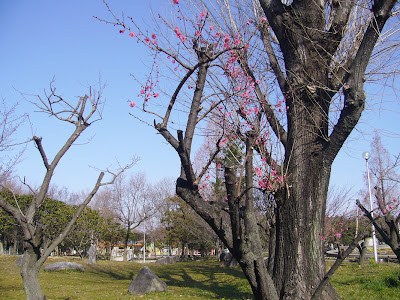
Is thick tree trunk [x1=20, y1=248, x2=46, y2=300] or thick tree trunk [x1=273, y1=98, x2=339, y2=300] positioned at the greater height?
thick tree trunk [x1=273, y1=98, x2=339, y2=300]

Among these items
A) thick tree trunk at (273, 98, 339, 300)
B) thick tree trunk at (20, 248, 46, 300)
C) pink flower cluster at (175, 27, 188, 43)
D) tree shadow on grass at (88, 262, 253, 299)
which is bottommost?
tree shadow on grass at (88, 262, 253, 299)

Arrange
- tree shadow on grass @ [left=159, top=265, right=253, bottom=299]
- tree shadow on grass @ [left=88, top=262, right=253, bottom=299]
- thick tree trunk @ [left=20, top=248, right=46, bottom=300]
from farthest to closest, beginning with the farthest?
tree shadow on grass @ [left=88, top=262, right=253, bottom=299] → tree shadow on grass @ [left=159, top=265, right=253, bottom=299] → thick tree trunk @ [left=20, top=248, right=46, bottom=300]

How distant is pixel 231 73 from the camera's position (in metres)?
7.01

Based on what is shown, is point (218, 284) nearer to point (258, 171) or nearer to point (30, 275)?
point (258, 171)

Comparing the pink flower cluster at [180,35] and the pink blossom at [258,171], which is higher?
the pink flower cluster at [180,35]

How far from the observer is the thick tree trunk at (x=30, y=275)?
523 centimetres

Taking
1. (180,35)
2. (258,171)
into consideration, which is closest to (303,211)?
(258,171)

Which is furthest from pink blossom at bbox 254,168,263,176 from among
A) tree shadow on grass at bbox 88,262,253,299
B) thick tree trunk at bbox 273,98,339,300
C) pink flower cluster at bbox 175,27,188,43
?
tree shadow on grass at bbox 88,262,253,299

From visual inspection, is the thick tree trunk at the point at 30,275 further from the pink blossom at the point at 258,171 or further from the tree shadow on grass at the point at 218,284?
the tree shadow on grass at the point at 218,284

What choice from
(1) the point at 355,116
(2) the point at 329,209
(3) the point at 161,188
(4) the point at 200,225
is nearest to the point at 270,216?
(1) the point at 355,116

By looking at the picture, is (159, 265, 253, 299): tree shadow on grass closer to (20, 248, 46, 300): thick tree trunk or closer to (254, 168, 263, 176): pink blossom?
(254, 168, 263, 176): pink blossom

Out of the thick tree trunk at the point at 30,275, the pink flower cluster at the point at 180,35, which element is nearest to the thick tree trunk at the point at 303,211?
the pink flower cluster at the point at 180,35

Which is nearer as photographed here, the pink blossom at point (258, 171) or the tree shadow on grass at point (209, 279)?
the pink blossom at point (258, 171)

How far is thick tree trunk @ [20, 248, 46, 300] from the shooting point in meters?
5.23
